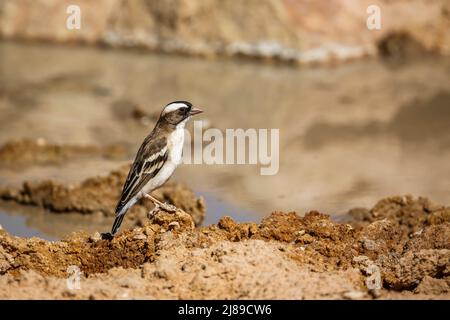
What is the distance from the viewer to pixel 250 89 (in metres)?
15.6

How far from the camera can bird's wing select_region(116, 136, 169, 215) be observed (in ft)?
27.0

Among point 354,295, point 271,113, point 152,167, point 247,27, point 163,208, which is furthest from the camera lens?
point 247,27

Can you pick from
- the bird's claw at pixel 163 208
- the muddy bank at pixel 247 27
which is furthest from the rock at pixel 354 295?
the muddy bank at pixel 247 27

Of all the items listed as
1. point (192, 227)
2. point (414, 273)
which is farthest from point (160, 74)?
point (414, 273)

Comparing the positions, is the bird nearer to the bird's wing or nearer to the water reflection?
the bird's wing

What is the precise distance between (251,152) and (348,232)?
15.3ft

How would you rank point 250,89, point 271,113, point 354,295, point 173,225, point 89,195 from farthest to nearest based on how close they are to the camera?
1. point 250,89
2. point 271,113
3. point 89,195
4. point 173,225
5. point 354,295

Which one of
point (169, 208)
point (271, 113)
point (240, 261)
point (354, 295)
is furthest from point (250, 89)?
point (354, 295)

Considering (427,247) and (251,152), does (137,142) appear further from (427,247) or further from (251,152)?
(427,247)

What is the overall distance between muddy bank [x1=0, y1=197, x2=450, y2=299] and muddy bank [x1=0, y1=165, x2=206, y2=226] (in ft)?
7.24

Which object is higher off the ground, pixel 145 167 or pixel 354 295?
pixel 145 167

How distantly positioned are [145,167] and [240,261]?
1760 millimetres

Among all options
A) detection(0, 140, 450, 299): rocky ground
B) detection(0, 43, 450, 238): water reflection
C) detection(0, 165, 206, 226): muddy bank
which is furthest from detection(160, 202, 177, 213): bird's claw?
detection(0, 43, 450, 238): water reflection

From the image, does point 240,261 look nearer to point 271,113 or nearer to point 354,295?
point 354,295
